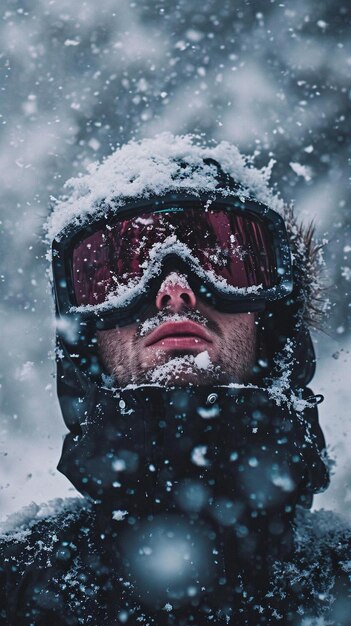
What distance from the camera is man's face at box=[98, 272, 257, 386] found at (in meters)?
2.19

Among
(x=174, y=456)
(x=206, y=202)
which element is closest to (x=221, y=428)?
(x=174, y=456)

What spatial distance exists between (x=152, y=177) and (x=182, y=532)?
1768 millimetres

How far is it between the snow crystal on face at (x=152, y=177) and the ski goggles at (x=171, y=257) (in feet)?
0.30

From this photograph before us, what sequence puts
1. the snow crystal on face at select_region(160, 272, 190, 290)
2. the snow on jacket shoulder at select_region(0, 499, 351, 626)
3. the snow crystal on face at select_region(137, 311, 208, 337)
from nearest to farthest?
1. the snow on jacket shoulder at select_region(0, 499, 351, 626)
2. the snow crystal on face at select_region(137, 311, 208, 337)
3. the snow crystal on face at select_region(160, 272, 190, 290)

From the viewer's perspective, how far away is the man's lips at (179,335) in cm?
222

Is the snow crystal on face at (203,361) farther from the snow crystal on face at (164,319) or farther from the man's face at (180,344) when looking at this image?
the snow crystal on face at (164,319)

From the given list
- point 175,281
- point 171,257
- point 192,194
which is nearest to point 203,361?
point 175,281

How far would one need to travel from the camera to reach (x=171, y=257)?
98.1 inches

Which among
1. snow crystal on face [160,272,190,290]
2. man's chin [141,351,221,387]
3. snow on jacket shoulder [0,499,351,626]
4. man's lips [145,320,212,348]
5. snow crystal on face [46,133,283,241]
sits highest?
snow crystal on face [46,133,283,241]

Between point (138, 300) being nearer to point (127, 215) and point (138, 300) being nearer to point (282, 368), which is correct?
point (127, 215)

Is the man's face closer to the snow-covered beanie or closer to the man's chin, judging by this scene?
the man's chin

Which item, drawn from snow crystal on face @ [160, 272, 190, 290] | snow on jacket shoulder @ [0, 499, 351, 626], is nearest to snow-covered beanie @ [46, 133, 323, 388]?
snow crystal on face @ [160, 272, 190, 290]

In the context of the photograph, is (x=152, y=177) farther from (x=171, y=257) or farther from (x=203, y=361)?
(x=203, y=361)

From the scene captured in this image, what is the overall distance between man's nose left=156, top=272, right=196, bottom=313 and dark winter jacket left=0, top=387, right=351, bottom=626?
0.47 meters
